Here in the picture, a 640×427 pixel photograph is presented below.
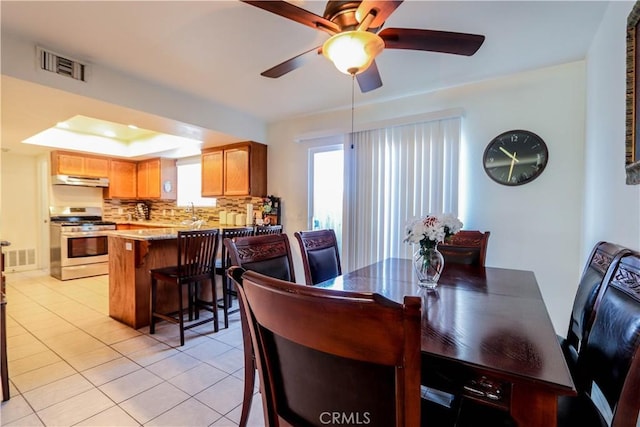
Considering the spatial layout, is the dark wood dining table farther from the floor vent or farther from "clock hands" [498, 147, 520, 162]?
the floor vent

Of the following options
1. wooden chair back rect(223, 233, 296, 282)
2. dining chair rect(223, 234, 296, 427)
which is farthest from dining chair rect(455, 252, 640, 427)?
wooden chair back rect(223, 233, 296, 282)

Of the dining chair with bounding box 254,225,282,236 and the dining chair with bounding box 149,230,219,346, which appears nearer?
Result: the dining chair with bounding box 149,230,219,346

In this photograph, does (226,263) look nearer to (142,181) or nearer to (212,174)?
(212,174)

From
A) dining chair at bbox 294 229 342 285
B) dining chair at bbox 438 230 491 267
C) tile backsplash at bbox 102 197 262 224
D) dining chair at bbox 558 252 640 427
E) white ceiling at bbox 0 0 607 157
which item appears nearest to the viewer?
dining chair at bbox 558 252 640 427

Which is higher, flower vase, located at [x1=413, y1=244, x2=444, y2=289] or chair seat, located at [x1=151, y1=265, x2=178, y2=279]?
flower vase, located at [x1=413, y1=244, x2=444, y2=289]

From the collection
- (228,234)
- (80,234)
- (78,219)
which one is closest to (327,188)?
(228,234)

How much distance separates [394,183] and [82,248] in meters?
5.08

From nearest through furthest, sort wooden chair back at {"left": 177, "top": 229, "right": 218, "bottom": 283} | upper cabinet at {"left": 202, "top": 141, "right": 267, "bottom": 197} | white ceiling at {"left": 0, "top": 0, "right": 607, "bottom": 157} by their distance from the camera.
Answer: white ceiling at {"left": 0, "top": 0, "right": 607, "bottom": 157}, wooden chair back at {"left": 177, "top": 229, "right": 218, "bottom": 283}, upper cabinet at {"left": 202, "top": 141, "right": 267, "bottom": 197}

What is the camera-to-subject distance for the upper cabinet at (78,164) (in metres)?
4.84

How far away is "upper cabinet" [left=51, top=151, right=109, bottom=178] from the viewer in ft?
15.9

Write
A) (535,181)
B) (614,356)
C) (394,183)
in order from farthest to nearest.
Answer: (394,183) → (535,181) → (614,356)

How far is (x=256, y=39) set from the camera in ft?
6.91

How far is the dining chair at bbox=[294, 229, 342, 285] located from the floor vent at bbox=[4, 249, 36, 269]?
606cm

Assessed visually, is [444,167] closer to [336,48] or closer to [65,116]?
[336,48]
